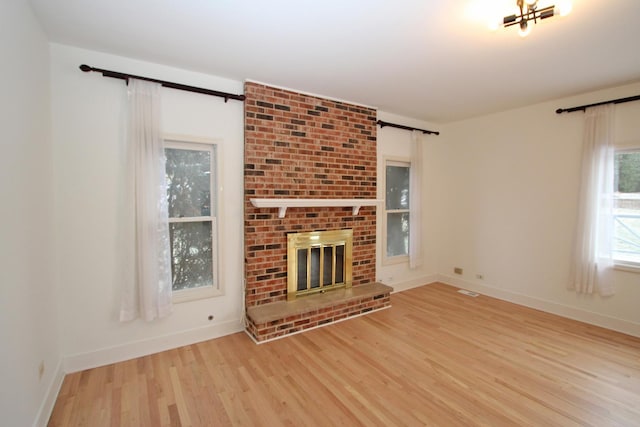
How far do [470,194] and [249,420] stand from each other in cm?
443

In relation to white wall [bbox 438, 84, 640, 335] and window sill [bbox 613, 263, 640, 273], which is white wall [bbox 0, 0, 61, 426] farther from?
window sill [bbox 613, 263, 640, 273]

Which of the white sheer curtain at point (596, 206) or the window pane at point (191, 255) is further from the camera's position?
the white sheer curtain at point (596, 206)

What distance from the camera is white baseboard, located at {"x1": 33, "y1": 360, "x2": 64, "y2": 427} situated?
1908 millimetres

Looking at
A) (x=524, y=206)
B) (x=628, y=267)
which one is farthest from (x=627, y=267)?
(x=524, y=206)

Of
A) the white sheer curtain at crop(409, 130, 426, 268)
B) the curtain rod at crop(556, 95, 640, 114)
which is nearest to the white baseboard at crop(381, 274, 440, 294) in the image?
the white sheer curtain at crop(409, 130, 426, 268)

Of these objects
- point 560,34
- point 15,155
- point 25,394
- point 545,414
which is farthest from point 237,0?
point 545,414

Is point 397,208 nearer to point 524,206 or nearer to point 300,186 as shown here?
point 524,206

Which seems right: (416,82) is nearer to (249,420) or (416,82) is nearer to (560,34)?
(560,34)

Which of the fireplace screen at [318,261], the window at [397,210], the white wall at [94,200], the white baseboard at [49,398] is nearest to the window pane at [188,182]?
the white wall at [94,200]

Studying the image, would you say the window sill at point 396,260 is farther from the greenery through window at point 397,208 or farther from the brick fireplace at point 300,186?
the brick fireplace at point 300,186

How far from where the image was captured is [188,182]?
308 centimetres

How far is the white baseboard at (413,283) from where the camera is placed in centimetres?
472

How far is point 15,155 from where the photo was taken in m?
1.71

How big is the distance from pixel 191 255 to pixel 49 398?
1441 millimetres
